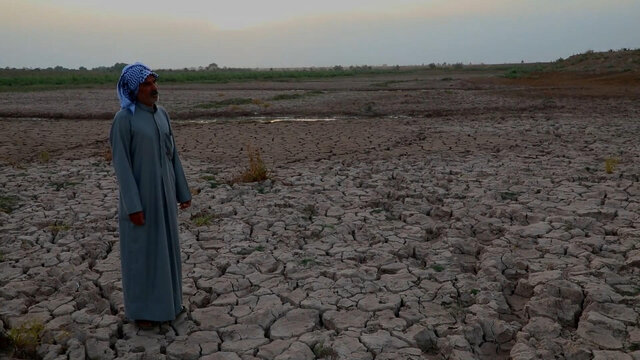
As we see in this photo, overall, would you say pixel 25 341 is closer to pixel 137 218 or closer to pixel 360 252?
pixel 137 218

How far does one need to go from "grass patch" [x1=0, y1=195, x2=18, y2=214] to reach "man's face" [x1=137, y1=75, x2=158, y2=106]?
3610 millimetres

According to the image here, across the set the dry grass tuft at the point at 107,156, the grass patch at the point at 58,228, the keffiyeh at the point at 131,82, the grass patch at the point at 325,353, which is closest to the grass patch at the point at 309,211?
the grass patch at the point at 58,228

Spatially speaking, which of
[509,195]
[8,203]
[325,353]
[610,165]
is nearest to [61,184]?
[8,203]

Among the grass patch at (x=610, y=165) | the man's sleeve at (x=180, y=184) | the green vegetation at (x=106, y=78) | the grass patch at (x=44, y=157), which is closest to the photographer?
the man's sleeve at (x=180, y=184)

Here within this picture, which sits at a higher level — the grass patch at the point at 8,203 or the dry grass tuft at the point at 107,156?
the dry grass tuft at the point at 107,156

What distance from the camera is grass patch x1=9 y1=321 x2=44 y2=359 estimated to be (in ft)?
10.0

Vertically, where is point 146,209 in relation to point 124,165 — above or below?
below

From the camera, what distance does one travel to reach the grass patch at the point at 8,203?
228 inches

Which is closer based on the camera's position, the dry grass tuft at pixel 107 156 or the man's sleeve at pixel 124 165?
the man's sleeve at pixel 124 165

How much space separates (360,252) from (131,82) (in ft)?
7.73

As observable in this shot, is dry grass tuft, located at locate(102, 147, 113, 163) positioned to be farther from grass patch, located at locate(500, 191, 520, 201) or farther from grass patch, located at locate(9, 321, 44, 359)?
grass patch, located at locate(500, 191, 520, 201)

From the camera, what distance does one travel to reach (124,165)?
3.02 m

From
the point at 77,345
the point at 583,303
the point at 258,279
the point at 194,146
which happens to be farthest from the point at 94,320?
the point at 194,146

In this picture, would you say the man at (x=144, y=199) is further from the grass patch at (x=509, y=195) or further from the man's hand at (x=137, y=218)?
the grass patch at (x=509, y=195)
